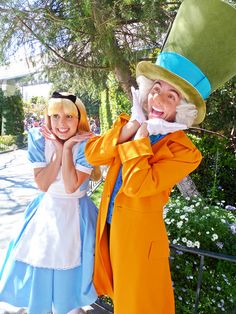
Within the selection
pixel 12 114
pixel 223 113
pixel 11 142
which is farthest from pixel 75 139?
pixel 12 114

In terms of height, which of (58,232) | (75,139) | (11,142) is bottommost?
(58,232)

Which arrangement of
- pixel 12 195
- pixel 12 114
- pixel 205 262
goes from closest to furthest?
1. pixel 205 262
2. pixel 12 195
3. pixel 12 114

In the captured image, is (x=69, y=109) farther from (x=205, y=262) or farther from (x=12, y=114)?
(x=12, y=114)

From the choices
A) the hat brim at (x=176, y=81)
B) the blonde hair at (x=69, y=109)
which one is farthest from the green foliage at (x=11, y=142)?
the hat brim at (x=176, y=81)

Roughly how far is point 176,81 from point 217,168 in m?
3.97

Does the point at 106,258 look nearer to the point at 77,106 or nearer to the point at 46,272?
the point at 46,272

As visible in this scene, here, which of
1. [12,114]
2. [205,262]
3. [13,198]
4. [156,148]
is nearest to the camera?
[156,148]

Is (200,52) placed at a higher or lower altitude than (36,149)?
higher

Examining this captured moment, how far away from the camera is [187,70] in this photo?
1.43m

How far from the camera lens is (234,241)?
2701mm

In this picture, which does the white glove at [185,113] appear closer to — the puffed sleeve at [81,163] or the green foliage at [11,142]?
the puffed sleeve at [81,163]

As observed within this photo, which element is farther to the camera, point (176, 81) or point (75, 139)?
point (75, 139)

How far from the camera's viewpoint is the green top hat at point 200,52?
1402mm

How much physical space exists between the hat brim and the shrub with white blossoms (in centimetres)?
129
